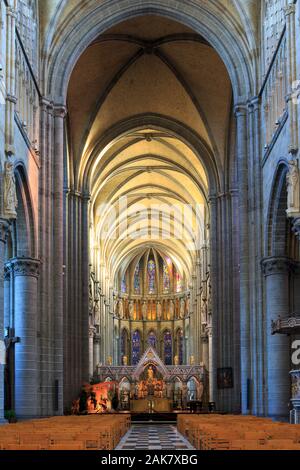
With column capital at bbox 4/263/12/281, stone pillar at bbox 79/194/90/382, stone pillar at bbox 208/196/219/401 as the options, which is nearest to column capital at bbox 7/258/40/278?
column capital at bbox 4/263/12/281

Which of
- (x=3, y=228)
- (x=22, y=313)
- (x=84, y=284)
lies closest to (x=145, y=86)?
(x=84, y=284)

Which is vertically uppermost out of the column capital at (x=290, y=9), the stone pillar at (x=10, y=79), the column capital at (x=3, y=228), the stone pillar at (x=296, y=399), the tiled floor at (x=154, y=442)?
the column capital at (x=290, y=9)

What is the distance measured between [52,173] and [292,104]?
12062 mm

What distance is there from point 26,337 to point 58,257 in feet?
14.3

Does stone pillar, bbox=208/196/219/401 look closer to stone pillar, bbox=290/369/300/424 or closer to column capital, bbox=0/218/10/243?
stone pillar, bbox=290/369/300/424

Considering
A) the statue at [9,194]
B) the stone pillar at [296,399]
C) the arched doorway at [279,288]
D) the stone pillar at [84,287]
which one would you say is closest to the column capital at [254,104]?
the arched doorway at [279,288]

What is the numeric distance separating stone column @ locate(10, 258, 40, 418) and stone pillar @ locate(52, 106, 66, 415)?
1924mm

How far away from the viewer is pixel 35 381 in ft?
99.5

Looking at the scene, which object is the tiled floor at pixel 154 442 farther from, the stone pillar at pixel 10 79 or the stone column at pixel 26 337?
the stone pillar at pixel 10 79

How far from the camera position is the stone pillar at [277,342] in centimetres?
2975

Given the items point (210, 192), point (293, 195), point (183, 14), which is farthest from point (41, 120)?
point (210, 192)

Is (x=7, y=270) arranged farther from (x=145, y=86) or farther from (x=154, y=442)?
(x=145, y=86)

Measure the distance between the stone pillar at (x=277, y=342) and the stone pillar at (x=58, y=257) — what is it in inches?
328

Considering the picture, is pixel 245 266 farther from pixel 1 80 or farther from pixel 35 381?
pixel 1 80
